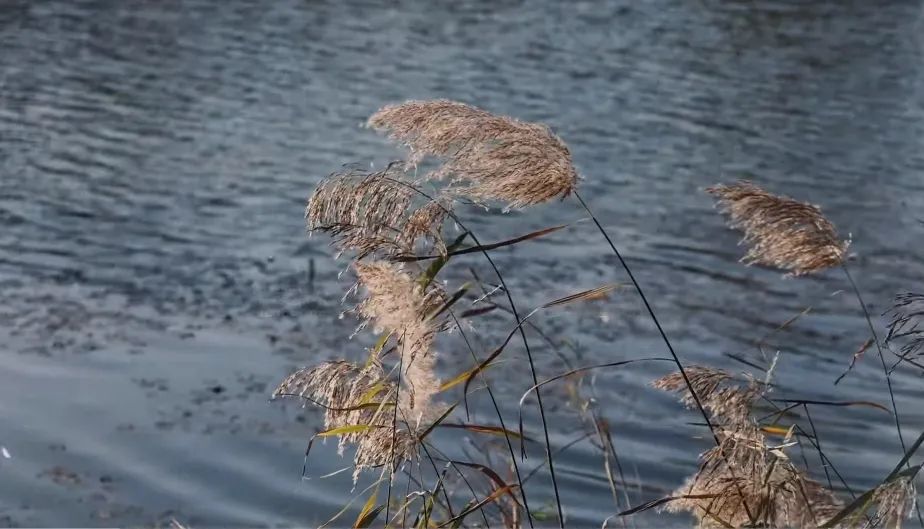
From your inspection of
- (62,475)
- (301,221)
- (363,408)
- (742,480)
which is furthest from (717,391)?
(301,221)

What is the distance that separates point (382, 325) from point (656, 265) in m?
5.59

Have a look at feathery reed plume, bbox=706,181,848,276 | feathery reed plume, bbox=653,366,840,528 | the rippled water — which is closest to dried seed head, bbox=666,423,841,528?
feathery reed plume, bbox=653,366,840,528

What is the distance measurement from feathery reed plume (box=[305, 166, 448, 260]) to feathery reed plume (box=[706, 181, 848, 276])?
686mm

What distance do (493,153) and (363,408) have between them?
0.61 metres

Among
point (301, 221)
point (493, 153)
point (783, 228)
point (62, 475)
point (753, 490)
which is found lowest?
point (301, 221)

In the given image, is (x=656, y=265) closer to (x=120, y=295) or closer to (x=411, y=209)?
(x=120, y=295)

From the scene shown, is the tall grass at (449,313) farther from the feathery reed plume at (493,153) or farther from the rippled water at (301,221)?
the rippled water at (301,221)

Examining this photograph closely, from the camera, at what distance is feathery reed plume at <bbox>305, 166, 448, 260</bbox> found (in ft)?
9.16

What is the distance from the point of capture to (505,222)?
9133mm

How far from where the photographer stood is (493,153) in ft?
9.37

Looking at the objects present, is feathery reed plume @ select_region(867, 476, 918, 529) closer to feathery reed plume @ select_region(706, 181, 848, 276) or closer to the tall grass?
the tall grass

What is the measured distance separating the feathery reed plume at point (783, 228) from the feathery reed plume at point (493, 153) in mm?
420

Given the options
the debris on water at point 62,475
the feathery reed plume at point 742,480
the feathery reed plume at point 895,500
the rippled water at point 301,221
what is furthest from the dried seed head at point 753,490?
the debris on water at point 62,475

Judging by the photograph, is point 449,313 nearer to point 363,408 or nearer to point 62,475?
point 363,408
